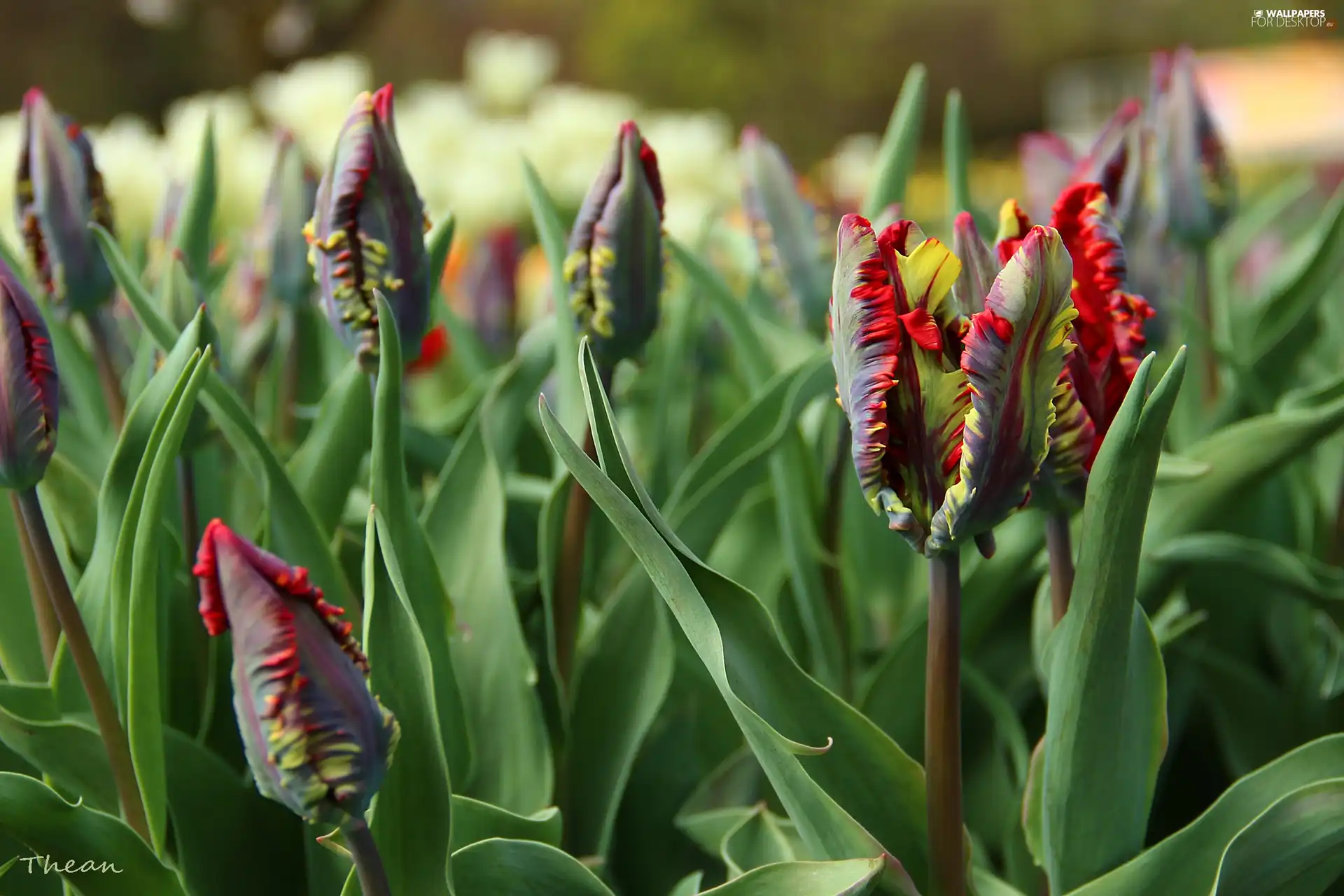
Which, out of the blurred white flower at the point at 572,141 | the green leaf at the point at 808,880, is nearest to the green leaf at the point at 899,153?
the green leaf at the point at 808,880

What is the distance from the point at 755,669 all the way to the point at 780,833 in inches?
3.1

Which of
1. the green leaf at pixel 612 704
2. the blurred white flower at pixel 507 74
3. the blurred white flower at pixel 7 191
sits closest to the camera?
the green leaf at pixel 612 704

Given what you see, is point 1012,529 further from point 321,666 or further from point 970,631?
point 321,666

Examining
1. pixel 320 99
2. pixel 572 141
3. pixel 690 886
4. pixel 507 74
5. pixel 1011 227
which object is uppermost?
pixel 507 74

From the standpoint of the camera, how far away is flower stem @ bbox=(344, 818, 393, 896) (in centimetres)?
31

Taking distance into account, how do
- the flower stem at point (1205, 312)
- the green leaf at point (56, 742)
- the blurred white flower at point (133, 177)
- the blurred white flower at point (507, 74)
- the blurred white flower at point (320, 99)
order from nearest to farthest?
the green leaf at point (56, 742) < the flower stem at point (1205, 312) < the blurred white flower at point (133, 177) < the blurred white flower at point (320, 99) < the blurred white flower at point (507, 74)

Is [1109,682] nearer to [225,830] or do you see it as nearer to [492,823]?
[492,823]

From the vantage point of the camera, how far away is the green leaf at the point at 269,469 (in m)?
0.43

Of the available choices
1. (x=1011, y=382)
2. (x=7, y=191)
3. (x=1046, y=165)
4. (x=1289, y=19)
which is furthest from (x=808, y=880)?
(x=7, y=191)

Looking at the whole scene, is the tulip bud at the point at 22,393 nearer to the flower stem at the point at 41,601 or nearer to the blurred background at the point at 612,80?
the flower stem at the point at 41,601

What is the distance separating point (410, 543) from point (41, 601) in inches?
5.3

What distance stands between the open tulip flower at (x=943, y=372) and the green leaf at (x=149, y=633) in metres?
0.19

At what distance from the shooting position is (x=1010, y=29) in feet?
37.9

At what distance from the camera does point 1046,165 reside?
70 centimetres
